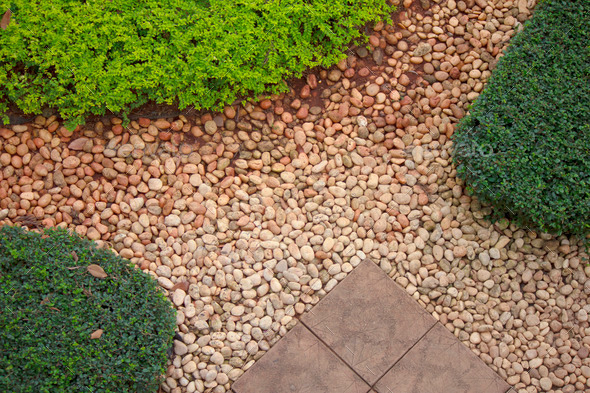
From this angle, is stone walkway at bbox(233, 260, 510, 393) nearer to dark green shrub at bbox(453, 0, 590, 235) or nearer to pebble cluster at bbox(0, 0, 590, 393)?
pebble cluster at bbox(0, 0, 590, 393)

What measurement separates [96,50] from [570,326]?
10.6 ft

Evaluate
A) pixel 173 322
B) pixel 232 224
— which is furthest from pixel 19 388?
pixel 232 224

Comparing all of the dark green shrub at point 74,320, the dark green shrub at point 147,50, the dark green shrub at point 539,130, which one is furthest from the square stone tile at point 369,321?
the dark green shrub at point 147,50

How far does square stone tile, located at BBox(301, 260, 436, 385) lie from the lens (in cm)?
316

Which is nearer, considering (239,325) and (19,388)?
(19,388)

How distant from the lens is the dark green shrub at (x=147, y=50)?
3330 millimetres

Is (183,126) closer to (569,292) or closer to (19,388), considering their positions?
(19,388)

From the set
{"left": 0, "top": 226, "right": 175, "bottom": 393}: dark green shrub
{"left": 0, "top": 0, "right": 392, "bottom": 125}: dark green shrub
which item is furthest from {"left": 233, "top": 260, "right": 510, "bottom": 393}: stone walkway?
{"left": 0, "top": 0, "right": 392, "bottom": 125}: dark green shrub

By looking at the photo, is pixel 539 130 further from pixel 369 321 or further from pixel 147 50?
pixel 147 50

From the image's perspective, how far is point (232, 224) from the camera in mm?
3438

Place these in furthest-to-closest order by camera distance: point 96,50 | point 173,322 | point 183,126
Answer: point 183,126, point 96,50, point 173,322

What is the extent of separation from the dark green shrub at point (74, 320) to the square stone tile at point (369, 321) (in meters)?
0.89

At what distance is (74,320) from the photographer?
2.75 metres

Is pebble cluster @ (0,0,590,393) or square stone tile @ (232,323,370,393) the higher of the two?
pebble cluster @ (0,0,590,393)
